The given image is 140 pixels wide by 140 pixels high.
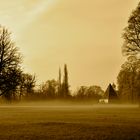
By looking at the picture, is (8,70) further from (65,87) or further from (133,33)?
(65,87)

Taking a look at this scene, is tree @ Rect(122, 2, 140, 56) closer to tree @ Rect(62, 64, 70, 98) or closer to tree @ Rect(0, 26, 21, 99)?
tree @ Rect(0, 26, 21, 99)

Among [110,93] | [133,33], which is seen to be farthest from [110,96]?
[133,33]

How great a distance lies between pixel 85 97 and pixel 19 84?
13742 centimetres

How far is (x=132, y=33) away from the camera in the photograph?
4866 cm

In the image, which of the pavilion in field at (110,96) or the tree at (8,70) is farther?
the pavilion in field at (110,96)

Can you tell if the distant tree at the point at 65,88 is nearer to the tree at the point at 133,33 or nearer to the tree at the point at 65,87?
the tree at the point at 65,87

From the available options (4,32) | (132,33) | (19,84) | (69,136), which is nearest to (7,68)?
(19,84)

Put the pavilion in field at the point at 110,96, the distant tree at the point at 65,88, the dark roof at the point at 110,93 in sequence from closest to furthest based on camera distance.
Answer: the distant tree at the point at 65,88, the pavilion in field at the point at 110,96, the dark roof at the point at 110,93

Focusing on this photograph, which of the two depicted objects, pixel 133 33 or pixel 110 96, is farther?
pixel 110 96

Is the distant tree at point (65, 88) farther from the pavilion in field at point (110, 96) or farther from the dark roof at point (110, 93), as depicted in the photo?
the dark roof at point (110, 93)

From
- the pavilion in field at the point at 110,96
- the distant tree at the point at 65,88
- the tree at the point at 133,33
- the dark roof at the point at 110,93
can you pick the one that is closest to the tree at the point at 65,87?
the distant tree at the point at 65,88

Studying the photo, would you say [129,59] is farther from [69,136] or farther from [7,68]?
[69,136]

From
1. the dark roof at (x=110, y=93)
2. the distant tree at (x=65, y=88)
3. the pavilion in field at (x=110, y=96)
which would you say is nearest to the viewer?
the distant tree at (x=65, y=88)

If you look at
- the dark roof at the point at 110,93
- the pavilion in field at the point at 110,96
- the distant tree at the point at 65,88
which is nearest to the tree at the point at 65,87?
the distant tree at the point at 65,88
